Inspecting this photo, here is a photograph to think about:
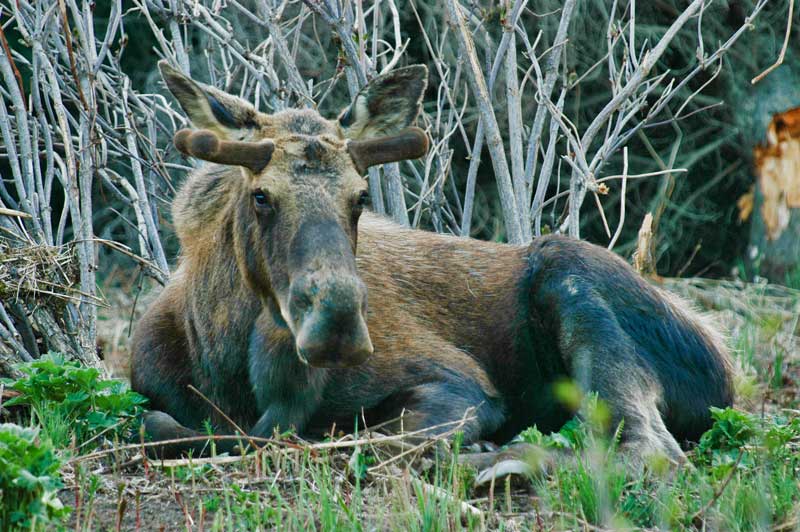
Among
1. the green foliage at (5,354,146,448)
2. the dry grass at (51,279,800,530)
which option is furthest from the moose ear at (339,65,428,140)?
the green foliage at (5,354,146,448)

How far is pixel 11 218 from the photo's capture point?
6.00m

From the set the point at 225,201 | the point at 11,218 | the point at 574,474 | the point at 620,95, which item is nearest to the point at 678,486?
the point at 574,474

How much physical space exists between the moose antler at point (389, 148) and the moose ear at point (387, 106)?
354mm

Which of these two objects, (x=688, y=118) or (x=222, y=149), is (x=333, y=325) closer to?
(x=222, y=149)

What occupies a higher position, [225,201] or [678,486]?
[225,201]

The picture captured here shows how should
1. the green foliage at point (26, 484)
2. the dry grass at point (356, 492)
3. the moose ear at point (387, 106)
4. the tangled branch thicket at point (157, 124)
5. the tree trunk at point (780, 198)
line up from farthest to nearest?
1. the tree trunk at point (780, 198)
2. the tangled branch thicket at point (157, 124)
3. the moose ear at point (387, 106)
4. the dry grass at point (356, 492)
5. the green foliage at point (26, 484)

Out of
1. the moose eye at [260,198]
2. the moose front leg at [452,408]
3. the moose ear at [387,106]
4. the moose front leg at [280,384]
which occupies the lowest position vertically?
the moose front leg at [452,408]

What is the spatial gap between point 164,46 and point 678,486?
3.96 meters

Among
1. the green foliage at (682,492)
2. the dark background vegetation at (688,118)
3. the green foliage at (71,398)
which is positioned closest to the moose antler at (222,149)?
the green foliage at (71,398)

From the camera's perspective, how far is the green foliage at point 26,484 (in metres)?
3.17

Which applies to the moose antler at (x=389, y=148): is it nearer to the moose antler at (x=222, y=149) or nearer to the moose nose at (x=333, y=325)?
the moose antler at (x=222, y=149)

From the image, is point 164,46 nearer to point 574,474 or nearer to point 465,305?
point 465,305

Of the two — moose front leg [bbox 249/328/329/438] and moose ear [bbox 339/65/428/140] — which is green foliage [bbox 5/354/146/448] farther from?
moose ear [bbox 339/65/428/140]

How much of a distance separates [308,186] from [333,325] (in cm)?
68
